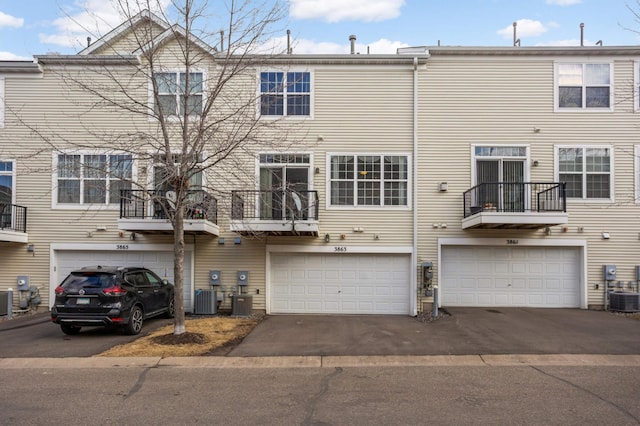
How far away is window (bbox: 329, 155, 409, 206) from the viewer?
1480cm

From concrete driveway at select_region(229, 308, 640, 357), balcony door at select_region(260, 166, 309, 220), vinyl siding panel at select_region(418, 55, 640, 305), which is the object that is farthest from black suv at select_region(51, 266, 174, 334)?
vinyl siding panel at select_region(418, 55, 640, 305)

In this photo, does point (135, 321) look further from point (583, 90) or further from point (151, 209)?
point (583, 90)

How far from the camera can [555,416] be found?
223 inches

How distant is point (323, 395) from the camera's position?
6559 mm

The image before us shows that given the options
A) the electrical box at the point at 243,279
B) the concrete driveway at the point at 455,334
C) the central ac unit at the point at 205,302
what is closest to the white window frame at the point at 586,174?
the concrete driveway at the point at 455,334

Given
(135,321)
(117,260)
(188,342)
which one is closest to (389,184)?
(188,342)

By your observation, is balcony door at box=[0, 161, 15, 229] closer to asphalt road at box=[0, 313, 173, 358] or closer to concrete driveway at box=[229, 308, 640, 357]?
asphalt road at box=[0, 313, 173, 358]

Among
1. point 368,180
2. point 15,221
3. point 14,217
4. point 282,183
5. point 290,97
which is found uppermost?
point 290,97

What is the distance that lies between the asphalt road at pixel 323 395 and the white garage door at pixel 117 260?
6.92m

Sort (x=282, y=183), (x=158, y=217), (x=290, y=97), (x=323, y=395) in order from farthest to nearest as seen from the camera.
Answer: (x=290, y=97), (x=282, y=183), (x=158, y=217), (x=323, y=395)

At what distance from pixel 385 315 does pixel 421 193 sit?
157 inches

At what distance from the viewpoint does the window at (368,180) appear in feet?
48.6

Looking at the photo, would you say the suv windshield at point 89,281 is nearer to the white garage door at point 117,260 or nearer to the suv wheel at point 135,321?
the suv wheel at point 135,321

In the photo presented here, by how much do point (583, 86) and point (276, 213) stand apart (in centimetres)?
1056
